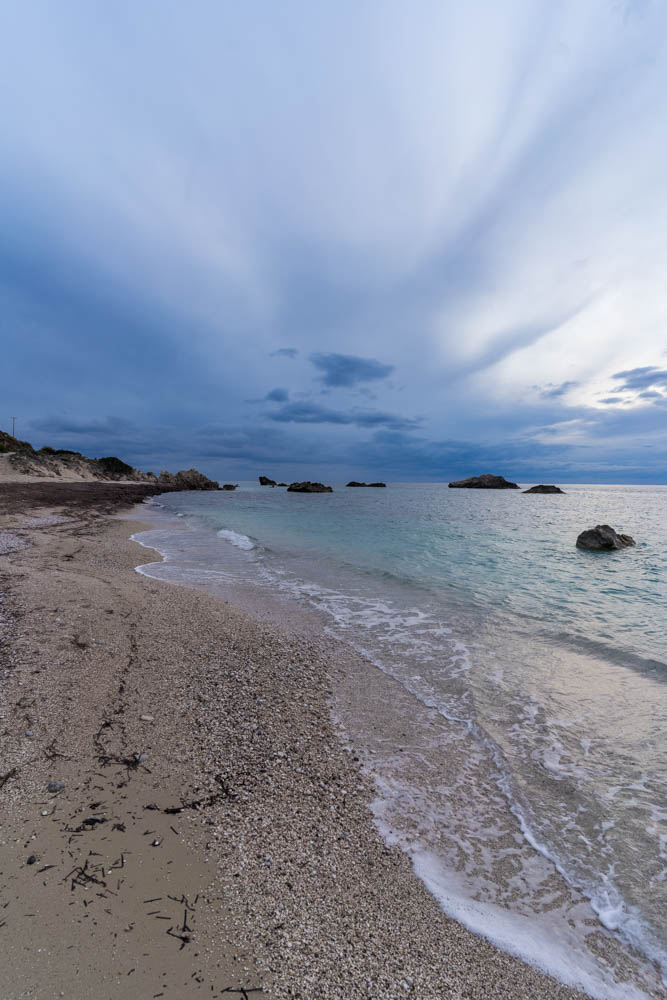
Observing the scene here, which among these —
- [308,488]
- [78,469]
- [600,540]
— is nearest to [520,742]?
[600,540]

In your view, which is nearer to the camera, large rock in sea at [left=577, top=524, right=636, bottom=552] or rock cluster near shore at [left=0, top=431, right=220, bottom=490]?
large rock in sea at [left=577, top=524, right=636, bottom=552]

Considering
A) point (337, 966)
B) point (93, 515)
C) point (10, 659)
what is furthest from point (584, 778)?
point (93, 515)

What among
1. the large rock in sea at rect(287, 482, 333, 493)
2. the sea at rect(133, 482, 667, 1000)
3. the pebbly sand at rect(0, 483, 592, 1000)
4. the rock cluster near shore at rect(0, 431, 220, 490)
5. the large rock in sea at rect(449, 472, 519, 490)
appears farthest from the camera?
the large rock in sea at rect(449, 472, 519, 490)

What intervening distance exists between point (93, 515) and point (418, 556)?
2321 centimetres

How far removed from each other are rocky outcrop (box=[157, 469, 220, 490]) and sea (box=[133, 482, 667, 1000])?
346ft

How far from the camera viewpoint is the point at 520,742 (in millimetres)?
5602

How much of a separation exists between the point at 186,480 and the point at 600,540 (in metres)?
108

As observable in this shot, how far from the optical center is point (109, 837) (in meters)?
3.29

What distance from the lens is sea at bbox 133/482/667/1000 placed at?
324 cm

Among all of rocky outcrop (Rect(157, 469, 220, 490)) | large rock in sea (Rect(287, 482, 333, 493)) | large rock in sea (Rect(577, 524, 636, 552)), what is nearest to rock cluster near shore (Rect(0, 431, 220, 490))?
rocky outcrop (Rect(157, 469, 220, 490))

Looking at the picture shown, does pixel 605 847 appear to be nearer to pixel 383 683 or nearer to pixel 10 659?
pixel 383 683

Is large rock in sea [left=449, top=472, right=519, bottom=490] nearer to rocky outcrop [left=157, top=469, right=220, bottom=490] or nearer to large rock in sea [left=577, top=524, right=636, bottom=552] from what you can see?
rocky outcrop [left=157, top=469, right=220, bottom=490]

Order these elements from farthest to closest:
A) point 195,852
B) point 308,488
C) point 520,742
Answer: point 308,488
point 520,742
point 195,852

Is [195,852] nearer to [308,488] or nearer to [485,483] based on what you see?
[308,488]
